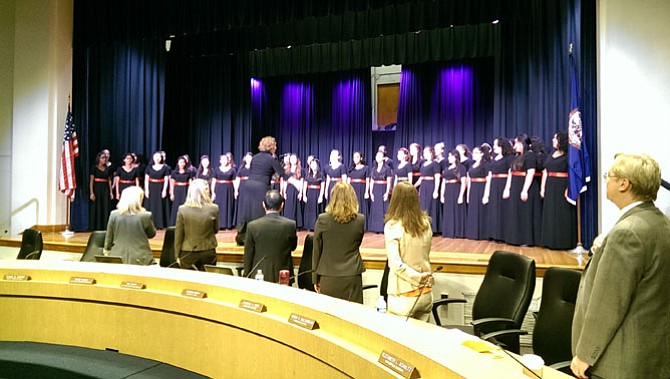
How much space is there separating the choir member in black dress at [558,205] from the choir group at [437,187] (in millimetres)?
12

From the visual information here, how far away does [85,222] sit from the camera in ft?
30.3

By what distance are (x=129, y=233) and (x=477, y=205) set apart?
207 inches

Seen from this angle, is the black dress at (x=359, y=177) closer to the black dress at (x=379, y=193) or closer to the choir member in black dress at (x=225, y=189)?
the black dress at (x=379, y=193)

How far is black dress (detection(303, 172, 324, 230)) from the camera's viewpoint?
31.7 feet

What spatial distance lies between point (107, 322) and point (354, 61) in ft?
30.9

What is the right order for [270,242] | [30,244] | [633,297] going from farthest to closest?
1. [30,244]
2. [270,242]
3. [633,297]

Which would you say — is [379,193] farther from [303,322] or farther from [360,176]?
[303,322]

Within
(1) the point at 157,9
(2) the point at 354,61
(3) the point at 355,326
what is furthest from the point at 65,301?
(2) the point at 354,61

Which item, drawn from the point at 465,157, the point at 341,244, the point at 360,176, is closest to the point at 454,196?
the point at 465,157

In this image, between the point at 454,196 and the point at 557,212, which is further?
the point at 454,196

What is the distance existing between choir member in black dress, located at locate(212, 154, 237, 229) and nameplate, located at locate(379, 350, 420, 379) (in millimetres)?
8408

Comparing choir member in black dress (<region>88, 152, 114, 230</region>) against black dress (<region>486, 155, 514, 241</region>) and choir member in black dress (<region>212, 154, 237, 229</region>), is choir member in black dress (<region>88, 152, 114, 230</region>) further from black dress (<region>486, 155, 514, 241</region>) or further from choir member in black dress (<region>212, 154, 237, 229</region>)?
black dress (<region>486, 155, 514, 241</region>)

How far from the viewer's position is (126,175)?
9320 mm

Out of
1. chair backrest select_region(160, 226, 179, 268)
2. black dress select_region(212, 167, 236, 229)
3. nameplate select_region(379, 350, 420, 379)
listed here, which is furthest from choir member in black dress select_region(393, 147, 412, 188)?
nameplate select_region(379, 350, 420, 379)
